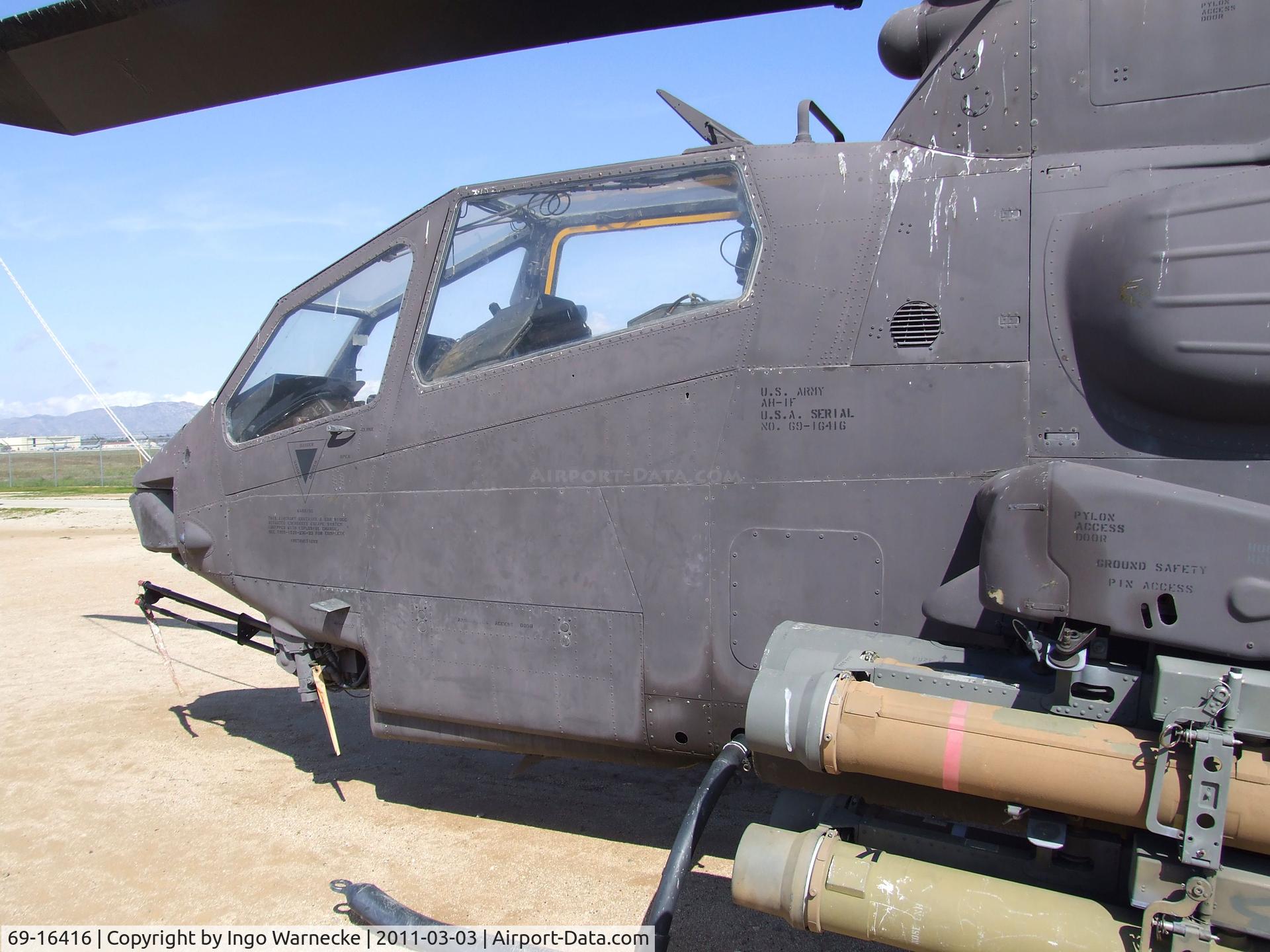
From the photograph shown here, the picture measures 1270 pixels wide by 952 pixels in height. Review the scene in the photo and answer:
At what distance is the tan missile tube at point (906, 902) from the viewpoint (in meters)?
2.52

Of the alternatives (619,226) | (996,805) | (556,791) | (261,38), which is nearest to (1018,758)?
(996,805)

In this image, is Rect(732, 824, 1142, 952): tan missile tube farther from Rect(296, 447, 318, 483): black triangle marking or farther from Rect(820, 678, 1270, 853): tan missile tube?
Rect(296, 447, 318, 483): black triangle marking

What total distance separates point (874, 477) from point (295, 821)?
3595 mm

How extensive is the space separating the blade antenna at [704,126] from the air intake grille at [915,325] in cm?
102

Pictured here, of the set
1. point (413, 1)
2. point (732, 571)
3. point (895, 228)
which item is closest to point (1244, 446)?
point (895, 228)

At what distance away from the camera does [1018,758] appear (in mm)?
2576

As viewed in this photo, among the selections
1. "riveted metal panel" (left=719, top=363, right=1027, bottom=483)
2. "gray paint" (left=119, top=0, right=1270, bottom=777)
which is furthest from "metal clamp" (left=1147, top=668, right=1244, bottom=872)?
"riveted metal panel" (left=719, top=363, right=1027, bottom=483)

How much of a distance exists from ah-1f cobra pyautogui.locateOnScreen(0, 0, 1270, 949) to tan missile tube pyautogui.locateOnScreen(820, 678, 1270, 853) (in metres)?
0.01

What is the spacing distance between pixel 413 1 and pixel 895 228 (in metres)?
2.22

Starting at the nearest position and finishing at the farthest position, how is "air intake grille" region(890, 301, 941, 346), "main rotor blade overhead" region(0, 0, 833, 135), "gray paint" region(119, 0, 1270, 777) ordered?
"gray paint" region(119, 0, 1270, 777), "air intake grille" region(890, 301, 941, 346), "main rotor blade overhead" region(0, 0, 833, 135)

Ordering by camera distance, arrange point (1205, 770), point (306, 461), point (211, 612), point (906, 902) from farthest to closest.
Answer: point (211, 612) → point (306, 461) → point (906, 902) → point (1205, 770)

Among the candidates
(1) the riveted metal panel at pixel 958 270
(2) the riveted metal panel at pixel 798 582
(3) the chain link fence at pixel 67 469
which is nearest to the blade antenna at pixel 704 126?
(1) the riveted metal panel at pixel 958 270

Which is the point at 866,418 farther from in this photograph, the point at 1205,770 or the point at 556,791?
the point at 556,791

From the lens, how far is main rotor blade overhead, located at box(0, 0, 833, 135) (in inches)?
153
